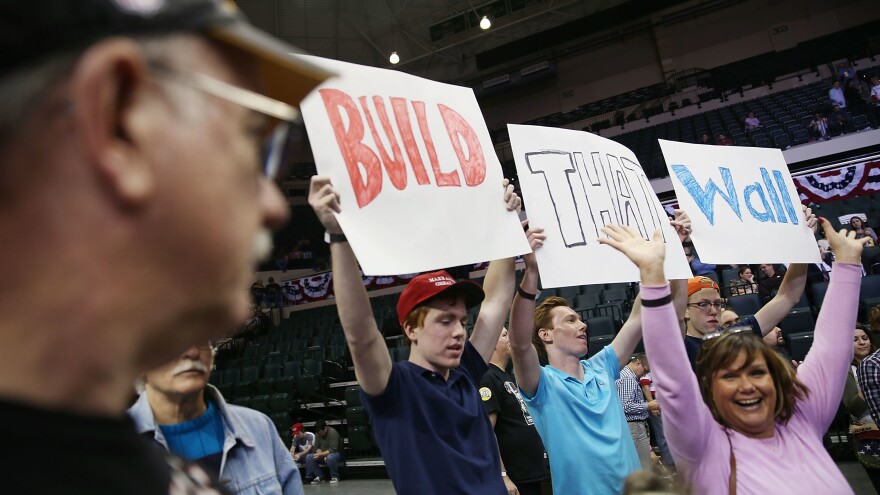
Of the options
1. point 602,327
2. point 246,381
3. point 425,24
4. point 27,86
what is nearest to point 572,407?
point 27,86

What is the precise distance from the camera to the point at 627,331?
8.66 ft

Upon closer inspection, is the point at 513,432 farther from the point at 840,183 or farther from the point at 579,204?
the point at 840,183

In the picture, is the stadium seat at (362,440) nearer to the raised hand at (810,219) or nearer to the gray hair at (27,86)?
the raised hand at (810,219)

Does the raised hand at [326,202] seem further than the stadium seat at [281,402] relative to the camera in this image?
Answer: No

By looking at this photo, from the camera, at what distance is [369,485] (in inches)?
283

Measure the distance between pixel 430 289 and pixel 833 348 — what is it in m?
1.30

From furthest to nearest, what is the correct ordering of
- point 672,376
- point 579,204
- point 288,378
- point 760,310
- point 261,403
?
point 288,378 → point 261,403 → point 760,310 → point 579,204 → point 672,376

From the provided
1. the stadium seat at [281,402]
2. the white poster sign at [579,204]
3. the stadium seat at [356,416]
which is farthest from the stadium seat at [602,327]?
the stadium seat at [281,402]

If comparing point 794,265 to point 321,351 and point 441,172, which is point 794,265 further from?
point 321,351

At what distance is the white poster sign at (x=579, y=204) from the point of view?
2.23 metres

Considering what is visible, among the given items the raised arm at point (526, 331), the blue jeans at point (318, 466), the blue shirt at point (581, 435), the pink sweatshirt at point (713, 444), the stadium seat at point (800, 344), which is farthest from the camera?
the blue jeans at point (318, 466)

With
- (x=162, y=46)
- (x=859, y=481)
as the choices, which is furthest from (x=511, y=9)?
→ (x=162, y=46)

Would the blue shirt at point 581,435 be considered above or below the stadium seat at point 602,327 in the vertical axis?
above

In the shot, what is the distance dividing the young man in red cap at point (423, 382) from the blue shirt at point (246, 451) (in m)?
0.29
